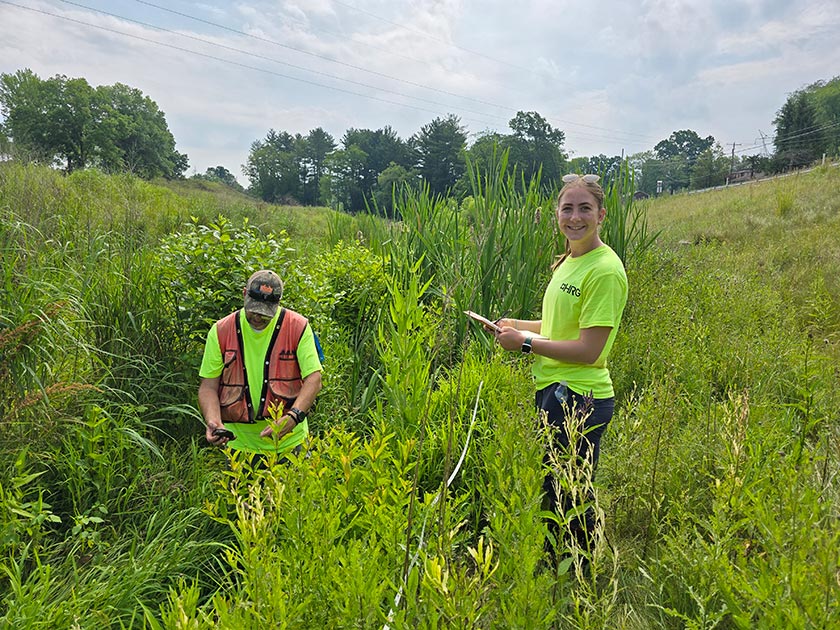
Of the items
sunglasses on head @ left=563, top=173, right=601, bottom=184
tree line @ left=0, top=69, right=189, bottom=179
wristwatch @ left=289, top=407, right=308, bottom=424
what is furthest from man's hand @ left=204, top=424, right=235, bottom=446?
tree line @ left=0, top=69, right=189, bottom=179

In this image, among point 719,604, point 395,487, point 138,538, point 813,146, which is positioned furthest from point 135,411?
point 813,146

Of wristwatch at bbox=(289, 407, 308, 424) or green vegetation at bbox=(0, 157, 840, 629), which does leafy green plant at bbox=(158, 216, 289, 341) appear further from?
wristwatch at bbox=(289, 407, 308, 424)

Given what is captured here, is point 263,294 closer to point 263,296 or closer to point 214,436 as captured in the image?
point 263,296

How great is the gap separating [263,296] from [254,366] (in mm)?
392

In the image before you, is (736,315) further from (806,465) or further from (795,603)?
(795,603)

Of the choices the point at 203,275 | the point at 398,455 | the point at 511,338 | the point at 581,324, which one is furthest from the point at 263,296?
the point at 581,324

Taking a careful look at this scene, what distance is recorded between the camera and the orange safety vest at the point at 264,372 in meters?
2.60

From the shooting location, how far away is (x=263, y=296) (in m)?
2.56

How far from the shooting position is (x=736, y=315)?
487cm

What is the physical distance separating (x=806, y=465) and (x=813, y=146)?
199 feet

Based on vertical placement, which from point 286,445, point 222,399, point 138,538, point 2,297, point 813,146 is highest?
point 813,146

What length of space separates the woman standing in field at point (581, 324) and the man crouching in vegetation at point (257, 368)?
115 cm

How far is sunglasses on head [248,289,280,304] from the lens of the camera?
2561mm

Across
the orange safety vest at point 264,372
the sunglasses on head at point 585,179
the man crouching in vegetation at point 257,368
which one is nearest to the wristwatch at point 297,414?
the man crouching in vegetation at point 257,368
